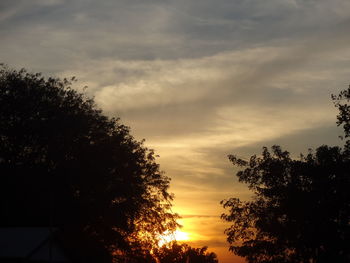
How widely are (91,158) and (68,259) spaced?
15.3m

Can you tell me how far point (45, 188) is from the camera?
58.4 meters

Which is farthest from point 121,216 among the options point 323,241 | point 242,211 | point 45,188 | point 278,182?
point 323,241

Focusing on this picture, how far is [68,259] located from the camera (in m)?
45.6

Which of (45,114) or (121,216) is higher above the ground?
(45,114)

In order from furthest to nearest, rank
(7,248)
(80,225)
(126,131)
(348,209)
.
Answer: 1. (126,131)
2. (80,225)
3. (348,209)
4. (7,248)

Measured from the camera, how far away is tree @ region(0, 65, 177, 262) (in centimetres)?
5778

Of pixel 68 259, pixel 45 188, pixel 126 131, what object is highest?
pixel 126 131

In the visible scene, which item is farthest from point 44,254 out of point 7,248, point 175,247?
point 175,247

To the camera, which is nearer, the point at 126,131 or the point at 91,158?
the point at 91,158

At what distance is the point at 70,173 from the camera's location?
57.6 meters

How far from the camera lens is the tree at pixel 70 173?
57781mm

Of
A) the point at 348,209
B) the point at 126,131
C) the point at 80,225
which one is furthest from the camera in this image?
the point at 126,131

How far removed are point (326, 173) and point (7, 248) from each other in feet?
103

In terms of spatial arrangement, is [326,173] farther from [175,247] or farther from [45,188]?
[45,188]
